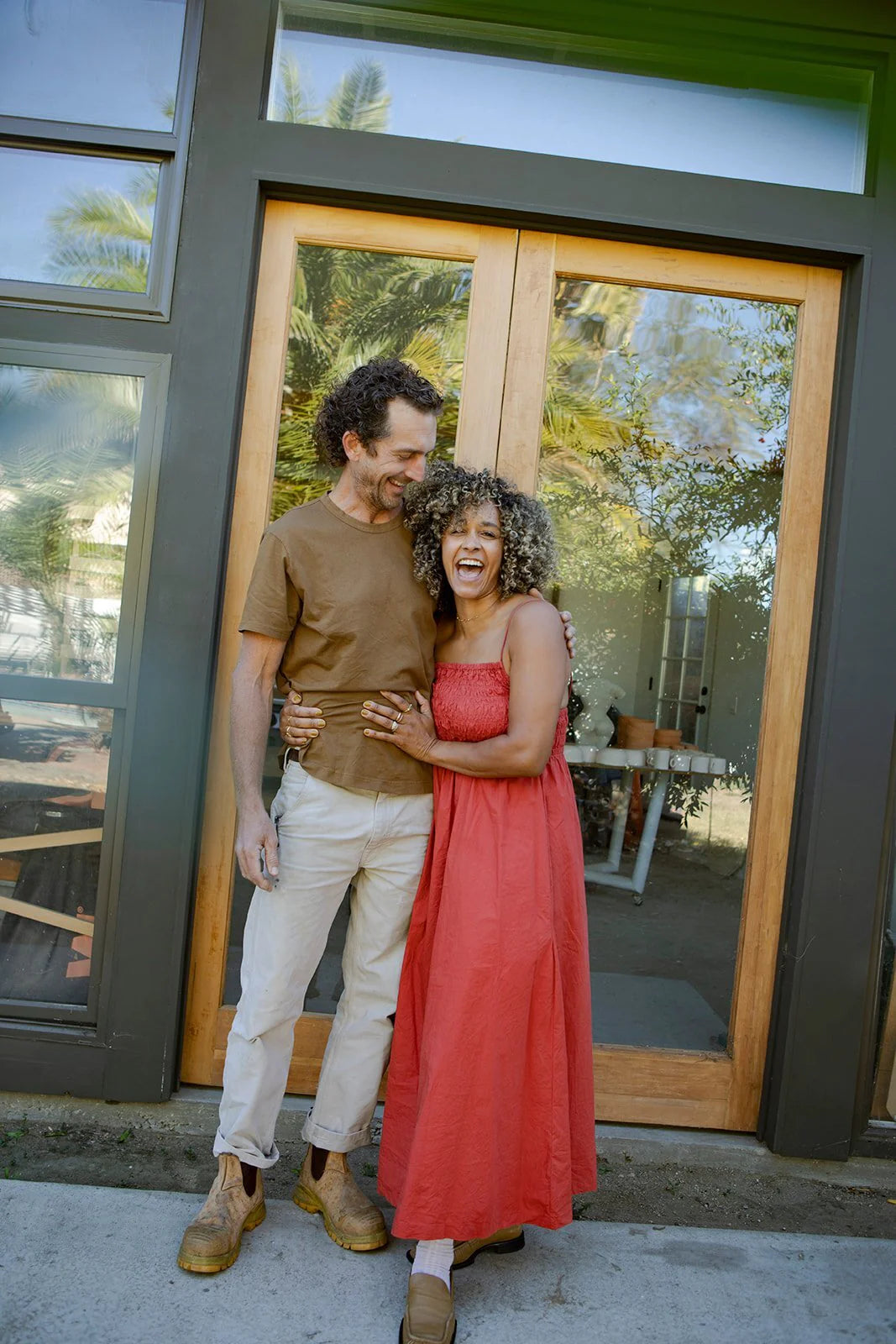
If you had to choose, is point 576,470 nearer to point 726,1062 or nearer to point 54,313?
point 54,313

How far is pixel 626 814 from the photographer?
3082mm

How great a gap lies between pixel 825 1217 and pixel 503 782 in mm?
1514

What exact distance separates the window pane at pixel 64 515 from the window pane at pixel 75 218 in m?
0.29

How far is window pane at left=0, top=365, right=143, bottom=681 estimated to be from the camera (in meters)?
2.69

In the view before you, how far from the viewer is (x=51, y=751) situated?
274 centimetres

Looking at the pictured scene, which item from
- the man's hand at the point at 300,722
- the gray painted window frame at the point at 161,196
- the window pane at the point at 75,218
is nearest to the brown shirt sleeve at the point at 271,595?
the man's hand at the point at 300,722

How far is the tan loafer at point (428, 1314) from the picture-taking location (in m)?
1.91

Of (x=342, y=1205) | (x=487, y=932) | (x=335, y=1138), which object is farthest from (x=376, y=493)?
(x=342, y=1205)

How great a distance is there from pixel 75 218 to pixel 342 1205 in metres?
2.64

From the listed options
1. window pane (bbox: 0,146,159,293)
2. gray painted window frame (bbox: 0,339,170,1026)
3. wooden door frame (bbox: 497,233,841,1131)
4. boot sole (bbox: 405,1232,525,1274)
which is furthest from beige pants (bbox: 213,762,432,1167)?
window pane (bbox: 0,146,159,293)

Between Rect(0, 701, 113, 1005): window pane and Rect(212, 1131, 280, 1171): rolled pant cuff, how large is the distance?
75 centimetres

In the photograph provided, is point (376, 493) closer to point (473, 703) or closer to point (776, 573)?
point (473, 703)

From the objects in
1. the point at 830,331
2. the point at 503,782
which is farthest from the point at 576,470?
the point at 503,782

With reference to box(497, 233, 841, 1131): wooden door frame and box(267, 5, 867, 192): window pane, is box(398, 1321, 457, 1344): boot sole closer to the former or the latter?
box(497, 233, 841, 1131): wooden door frame
